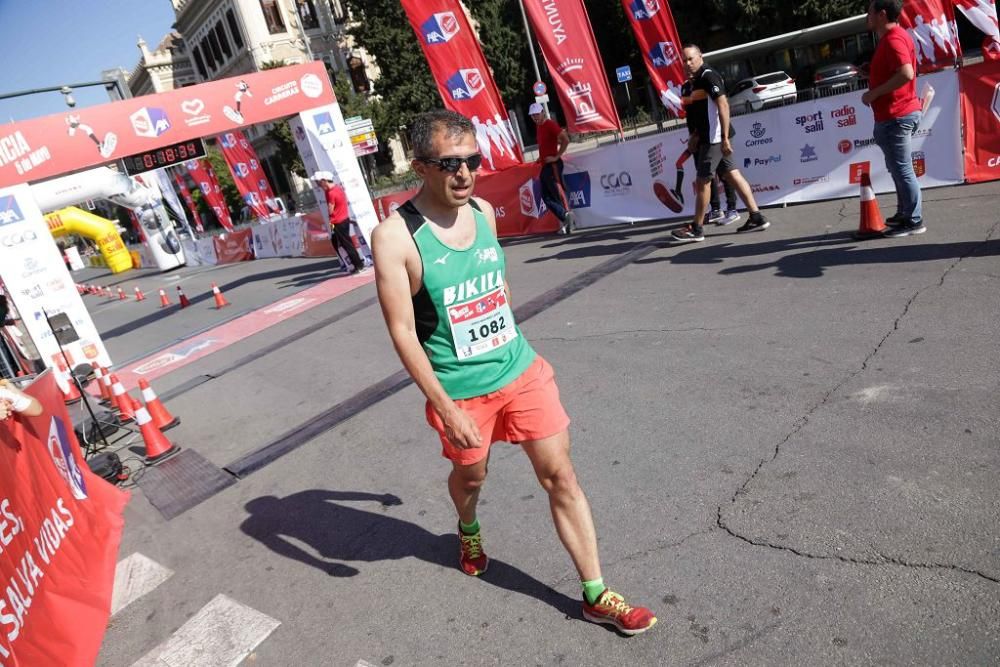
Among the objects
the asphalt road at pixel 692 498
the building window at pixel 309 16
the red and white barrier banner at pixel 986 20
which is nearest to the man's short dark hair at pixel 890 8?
the asphalt road at pixel 692 498

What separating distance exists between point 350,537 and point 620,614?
180 centimetres

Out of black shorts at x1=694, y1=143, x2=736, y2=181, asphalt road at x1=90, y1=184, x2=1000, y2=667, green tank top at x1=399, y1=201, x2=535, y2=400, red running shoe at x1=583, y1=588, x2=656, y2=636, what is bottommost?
asphalt road at x1=90, y1=184, x2=1000, y2=667

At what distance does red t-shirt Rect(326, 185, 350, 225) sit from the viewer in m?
13.2

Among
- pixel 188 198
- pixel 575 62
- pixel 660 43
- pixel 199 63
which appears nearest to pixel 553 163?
pixel 575 62

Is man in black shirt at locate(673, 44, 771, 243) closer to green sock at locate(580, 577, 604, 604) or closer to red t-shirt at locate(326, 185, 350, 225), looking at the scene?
green sock at locate(580, 577, 604, 604)

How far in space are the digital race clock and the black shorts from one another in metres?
10.2

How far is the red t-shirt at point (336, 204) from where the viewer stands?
Answer: 13188mm

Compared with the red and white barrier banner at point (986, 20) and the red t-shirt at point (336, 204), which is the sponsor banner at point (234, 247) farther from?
the red and white barrier banner at point (986, 20)

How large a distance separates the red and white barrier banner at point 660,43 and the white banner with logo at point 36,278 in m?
10.1

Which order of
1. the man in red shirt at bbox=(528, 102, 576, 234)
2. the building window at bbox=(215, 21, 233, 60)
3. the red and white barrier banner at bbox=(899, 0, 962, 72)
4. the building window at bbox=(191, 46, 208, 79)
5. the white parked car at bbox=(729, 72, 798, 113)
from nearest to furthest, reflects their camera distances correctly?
the red and white barrier banner at bbox=(899, 0, 962, 72)
the man in red shirt at bbox=(528, 102, 576, 234)
the white parked car at bbox=(729, 72, 798, 113)
the building window at bbox=(215, 21, 233, 60)
the building window at bbox=(191, 46, 208, 79)

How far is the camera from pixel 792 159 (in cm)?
952

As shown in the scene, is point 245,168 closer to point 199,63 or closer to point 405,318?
point 405,318

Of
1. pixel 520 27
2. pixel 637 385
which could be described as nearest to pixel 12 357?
pixel 637 385

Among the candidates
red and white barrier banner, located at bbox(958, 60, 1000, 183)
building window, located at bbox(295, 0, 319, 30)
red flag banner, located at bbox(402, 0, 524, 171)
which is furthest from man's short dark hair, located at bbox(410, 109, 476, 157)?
building window, located at bbox(295, 0, 319, 30)
